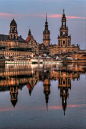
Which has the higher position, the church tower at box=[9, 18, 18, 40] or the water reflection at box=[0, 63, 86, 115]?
the church tower at box=[9, 18, 18, 40]

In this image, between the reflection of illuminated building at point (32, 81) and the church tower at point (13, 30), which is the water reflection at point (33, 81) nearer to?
the reflection of illuminated building at point (32, 81)

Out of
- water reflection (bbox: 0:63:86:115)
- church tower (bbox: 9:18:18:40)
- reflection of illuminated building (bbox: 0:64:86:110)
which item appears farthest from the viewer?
church tower (bbox: 9:18:18:40)

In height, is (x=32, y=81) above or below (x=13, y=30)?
below

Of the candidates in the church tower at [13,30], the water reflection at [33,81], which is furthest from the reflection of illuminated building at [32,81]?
the church tower at [13,30]

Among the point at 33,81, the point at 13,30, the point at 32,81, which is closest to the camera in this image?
the point at 32,81

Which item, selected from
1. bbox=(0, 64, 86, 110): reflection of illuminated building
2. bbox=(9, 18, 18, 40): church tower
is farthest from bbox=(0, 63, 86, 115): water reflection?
bbox=(9, 18, 18, 40): church tower

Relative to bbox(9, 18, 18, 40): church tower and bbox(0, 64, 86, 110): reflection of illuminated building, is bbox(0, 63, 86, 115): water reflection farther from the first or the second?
bbox(9, 18, 18, 40): church tower

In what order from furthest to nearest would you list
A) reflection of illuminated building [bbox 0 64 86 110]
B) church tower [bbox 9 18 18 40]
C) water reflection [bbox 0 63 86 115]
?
church tower [bbox 9 18 18 40]
reflection of illuminated building [bbox 0 64 86 110]
water reflection [bbox 0 63 86 115]

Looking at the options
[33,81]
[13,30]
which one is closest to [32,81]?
[33,81]

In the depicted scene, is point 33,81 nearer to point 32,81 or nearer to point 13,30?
point 32,81

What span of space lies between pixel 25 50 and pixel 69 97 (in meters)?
174

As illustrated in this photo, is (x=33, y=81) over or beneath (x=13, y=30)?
beneath

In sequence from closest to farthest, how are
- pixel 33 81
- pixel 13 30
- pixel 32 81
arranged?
1. pixel 32 81
2. pixel 33 81
3. pixel 13 30

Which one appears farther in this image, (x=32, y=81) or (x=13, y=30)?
(x=13, y=30)
